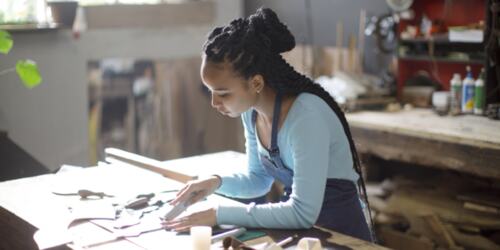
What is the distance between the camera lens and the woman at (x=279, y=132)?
2.19 metres

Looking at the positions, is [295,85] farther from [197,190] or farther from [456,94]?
[456,94]

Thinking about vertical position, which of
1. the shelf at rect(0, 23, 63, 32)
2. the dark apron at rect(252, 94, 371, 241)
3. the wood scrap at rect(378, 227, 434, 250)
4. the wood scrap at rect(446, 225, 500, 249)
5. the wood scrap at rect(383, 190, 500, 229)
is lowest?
the wood scrap at rect(378, 227, 434, 250)

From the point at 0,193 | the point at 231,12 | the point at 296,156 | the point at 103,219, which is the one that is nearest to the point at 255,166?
the point at 296,156

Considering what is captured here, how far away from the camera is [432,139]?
3.82m

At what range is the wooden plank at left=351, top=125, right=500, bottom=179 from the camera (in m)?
3.57

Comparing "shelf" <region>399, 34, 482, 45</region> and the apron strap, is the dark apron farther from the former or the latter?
"shelf" <region>399, 34, 482, 45</region>

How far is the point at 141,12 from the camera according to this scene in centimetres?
504

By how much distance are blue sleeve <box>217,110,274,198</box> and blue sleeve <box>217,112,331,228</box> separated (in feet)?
1.19

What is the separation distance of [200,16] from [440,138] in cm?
229

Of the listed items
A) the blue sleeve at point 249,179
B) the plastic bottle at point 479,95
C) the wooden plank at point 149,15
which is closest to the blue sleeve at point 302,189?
the blue sleeve at point 249,179

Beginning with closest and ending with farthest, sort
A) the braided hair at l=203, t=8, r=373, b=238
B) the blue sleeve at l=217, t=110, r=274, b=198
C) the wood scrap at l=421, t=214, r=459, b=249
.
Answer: the braided hair at l=203, t=8, r=373, b=238
the blue sleeve at l=217, t=110, r=274, b=198
the wood scrap at l=421, t=214, r=459, b=249

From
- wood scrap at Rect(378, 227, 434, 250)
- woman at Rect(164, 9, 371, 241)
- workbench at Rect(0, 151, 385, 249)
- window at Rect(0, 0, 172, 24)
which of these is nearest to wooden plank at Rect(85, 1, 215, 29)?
window at Rect(0, 0, 172, 24)

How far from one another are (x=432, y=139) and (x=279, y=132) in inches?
67.8

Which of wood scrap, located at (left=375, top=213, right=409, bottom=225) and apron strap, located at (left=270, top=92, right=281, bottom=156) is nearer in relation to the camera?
apron strap, located at (left=270, top=92, right=281, bottom=156)
